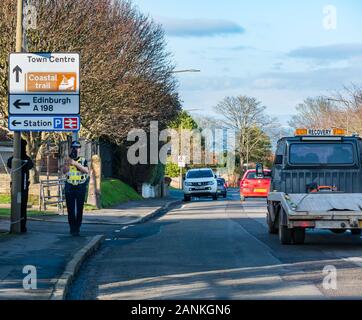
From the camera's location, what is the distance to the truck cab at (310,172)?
16.8m

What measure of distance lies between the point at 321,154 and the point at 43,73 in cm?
645

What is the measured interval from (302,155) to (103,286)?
8.33 m

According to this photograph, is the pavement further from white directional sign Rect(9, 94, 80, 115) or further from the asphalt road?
white directional sign Rect(9, 94, 80, 115)

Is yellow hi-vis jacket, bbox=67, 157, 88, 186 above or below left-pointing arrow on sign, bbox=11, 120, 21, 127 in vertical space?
below

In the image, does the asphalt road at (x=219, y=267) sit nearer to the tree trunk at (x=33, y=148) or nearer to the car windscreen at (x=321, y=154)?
the car windscreen at (x=321, y=154)

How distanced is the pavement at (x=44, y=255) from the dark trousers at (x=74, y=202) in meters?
0.35

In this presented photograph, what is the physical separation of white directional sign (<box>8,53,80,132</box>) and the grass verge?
17156mm

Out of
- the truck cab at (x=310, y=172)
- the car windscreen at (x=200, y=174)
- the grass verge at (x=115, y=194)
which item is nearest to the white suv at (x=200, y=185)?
the car windscreen at (x=200, y=174)

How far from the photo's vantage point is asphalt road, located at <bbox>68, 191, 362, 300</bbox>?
10742 millimetres

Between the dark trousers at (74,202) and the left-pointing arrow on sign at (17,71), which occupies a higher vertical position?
the left-pointing arrow on sign at (17,71)

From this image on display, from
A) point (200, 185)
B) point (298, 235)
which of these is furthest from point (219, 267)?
point (200, 185)

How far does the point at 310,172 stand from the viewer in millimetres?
18281

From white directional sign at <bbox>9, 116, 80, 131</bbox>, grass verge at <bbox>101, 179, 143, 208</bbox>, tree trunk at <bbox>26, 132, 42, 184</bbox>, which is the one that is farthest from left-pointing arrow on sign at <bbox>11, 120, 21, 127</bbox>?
grass verge at <bbox>101, 179, 143, 208</bbox>

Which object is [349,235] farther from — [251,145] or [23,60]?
[251,145]
